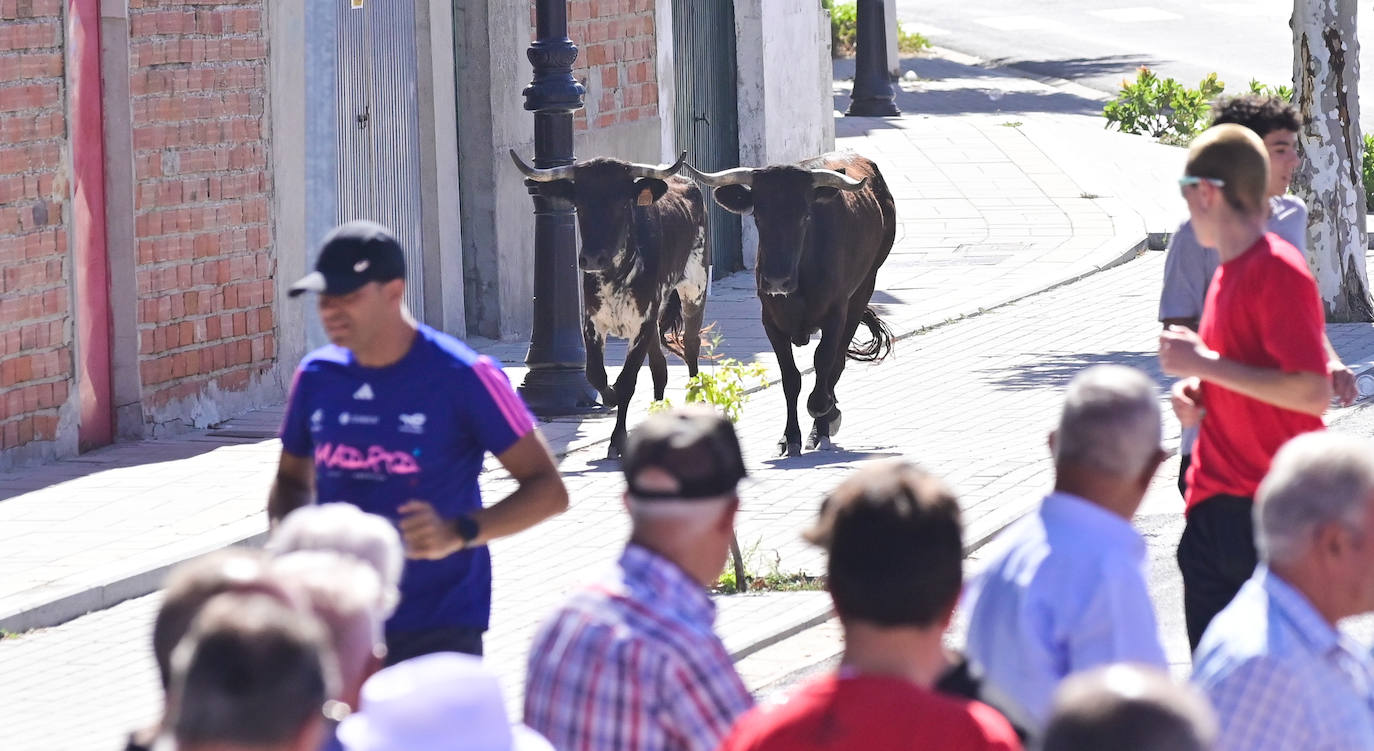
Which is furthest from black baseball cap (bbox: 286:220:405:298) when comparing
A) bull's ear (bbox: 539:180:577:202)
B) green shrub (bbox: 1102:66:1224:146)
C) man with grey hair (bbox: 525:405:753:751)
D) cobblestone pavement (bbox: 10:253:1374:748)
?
green shrub (bbox: 1102:66:1224:146)

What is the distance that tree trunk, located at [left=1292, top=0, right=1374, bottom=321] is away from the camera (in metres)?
17.1

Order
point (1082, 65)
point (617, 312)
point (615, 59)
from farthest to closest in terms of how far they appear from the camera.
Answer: point (1082, 65), point (615, 59), point (617, 312)

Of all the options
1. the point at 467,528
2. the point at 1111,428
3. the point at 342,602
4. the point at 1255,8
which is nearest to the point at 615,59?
the point at 467,528

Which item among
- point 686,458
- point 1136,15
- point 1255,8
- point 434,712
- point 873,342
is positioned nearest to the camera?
point 434,712

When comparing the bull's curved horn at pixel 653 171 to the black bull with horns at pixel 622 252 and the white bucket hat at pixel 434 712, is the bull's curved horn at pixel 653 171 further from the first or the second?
the white bucket hat at pixel 434 712

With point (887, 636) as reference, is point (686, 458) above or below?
above

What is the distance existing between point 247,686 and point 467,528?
8.34 ft

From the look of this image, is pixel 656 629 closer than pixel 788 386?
Yes

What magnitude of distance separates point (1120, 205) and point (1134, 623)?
20873 millimetres

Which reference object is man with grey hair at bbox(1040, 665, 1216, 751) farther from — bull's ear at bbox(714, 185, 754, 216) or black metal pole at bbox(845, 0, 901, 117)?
black metal pole at bbox(845, 0, 901, 117)

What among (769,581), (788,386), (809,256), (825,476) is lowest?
(769,581)

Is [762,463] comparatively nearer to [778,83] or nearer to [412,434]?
[412,434]

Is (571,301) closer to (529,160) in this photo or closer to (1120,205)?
(529,160)

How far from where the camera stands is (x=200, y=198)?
14.3 m
